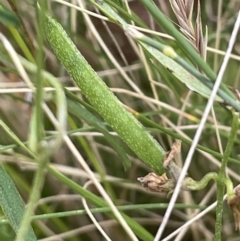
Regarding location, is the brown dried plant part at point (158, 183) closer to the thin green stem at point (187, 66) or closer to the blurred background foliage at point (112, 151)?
the thin green stem at point (187, 66)

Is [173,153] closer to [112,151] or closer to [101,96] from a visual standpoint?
[101,96]

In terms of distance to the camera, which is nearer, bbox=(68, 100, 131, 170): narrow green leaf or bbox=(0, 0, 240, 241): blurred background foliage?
bbox=(68, 100, 131, 170): narrow green leaf

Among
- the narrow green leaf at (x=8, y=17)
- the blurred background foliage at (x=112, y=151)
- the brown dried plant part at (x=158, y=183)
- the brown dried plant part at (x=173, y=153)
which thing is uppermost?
the narrow green leaf at (x=8, y=17)

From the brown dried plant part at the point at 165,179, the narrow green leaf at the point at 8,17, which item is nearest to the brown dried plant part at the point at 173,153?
the brown dried plant part at the point at 165,179

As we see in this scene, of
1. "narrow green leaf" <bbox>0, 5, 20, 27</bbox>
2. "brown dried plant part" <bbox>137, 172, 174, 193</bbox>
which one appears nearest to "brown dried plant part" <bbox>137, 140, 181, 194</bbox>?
"brown dried plant part" <bbox>137, 172, 174, 193</bbox>

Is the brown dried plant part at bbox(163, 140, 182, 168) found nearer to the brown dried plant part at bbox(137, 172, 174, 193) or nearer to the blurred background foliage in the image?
Result: the brown dried plant part at bbox(137, 172, 174, 193)

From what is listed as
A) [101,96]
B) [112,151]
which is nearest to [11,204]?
[101,96]

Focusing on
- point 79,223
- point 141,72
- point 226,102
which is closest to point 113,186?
point 79,223
